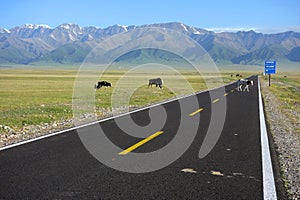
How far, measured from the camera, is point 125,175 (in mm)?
6168

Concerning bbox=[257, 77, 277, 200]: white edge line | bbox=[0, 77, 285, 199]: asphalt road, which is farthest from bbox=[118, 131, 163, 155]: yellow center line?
bbox=[257, 77, 277, 200]: white edge line

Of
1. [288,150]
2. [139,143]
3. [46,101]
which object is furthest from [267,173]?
[46,101]

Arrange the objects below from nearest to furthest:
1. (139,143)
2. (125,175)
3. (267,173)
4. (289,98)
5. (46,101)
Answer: (125,175), (267,173), (139,143), (46,101), (289,98)

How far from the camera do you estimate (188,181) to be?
5801mm

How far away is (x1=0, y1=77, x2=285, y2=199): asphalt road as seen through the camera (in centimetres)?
521

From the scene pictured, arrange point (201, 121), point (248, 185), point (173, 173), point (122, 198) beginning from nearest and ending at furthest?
point (122, 198) < point (248, 185) < point (173, 173) < point (201, 121)

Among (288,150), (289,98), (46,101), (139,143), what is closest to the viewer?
(288,150)

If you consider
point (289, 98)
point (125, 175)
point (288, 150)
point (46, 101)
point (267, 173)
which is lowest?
point (289, 98)

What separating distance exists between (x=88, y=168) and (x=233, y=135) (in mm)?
5502

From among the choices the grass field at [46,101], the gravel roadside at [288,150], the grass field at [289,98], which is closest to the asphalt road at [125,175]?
the gravel roadside at [288,150]

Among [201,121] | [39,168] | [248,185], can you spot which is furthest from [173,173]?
[201,121]

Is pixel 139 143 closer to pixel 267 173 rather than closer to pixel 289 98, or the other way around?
pixel 267 173

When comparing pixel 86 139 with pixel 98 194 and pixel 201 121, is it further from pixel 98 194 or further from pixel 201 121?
pixel 201 121

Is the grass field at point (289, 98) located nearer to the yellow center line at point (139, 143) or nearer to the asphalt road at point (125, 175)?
the yellow center line at point (139, 143)
